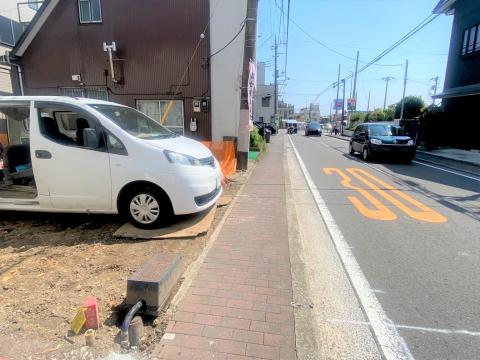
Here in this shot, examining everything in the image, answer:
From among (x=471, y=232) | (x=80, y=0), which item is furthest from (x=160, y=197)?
(x=80, y=0)

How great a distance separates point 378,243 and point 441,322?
1.86 m

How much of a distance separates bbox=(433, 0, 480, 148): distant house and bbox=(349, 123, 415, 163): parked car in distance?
6.07 meters

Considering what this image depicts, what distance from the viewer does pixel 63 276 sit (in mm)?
3586

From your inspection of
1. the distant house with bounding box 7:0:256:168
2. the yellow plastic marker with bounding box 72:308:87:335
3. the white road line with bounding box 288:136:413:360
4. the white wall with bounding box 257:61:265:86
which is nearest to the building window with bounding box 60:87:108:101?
the distant house with bounding box 7:0:256:168

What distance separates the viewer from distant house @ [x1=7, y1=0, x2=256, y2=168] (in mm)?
12734

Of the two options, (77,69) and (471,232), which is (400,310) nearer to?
(471,232)

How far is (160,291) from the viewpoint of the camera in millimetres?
2803

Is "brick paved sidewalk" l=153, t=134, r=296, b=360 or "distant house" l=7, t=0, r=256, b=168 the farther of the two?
"distant house" l=7, t=0, r=256, b=168

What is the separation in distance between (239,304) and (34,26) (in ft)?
50.3

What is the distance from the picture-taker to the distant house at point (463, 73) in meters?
17.9

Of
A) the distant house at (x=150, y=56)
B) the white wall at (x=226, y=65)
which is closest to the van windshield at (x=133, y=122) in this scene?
the distant house at (x=150, y=56)

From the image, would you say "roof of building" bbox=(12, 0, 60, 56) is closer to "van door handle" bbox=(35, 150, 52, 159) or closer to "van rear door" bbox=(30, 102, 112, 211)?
"van rear door" bbox=(30, 102, 112, 211)

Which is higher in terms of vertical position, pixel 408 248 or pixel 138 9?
pixel 138 9

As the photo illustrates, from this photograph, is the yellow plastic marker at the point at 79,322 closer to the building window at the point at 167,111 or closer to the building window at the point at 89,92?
the building window at the point at 167,111
